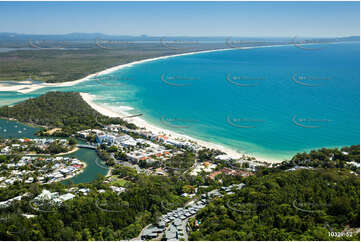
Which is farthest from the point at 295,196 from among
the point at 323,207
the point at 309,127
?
the point at 309,127

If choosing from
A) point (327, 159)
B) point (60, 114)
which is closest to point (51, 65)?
point (60, 114)

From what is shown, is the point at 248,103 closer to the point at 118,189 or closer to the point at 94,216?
the point at 118,189

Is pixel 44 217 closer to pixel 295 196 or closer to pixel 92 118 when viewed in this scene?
pixel 295 196

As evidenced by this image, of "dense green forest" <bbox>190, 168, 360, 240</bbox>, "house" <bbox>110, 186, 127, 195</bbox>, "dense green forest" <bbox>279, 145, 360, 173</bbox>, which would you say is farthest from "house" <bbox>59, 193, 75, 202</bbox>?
"dense green forest" <bbox>279, 145, 360, 173</bbox>

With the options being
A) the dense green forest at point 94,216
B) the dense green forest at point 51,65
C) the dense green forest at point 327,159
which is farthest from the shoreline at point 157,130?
the dense green forest at point 51,65

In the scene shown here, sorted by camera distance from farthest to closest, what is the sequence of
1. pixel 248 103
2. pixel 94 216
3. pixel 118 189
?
pixel 248 103 → pixel 118 189 → pixel 94 216

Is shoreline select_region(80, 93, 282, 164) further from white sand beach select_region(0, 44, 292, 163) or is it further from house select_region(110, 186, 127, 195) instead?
house select_region(110, 186, 127, 195)
